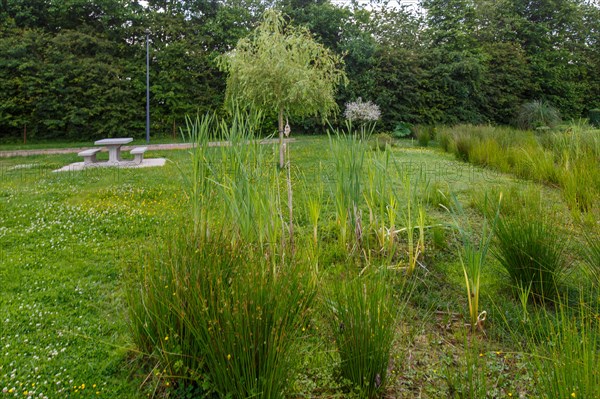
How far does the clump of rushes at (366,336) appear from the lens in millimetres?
1668

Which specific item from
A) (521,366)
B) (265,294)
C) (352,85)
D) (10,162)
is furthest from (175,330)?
(352,85)

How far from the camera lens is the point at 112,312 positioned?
2.46 m

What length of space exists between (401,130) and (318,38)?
473 cm

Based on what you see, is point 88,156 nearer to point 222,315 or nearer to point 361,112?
point 222,315

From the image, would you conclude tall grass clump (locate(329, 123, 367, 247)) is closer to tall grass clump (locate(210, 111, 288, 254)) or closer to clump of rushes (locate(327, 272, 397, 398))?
tall grass clump (locate(210, 111, 288, 254))

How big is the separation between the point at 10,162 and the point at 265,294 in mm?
10073

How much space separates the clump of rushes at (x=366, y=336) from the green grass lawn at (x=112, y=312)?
0.10m

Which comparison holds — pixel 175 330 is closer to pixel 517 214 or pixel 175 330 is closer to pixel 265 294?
pixel 265 294

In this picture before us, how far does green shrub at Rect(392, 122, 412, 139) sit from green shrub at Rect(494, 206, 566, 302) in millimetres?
12575

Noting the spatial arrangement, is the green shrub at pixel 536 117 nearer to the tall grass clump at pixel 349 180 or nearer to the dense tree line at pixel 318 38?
the dense tree line at pixel 318 38

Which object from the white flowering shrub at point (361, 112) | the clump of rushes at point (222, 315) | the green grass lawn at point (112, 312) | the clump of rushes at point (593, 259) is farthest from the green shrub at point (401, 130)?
the clump of rushes at point (222, 315)

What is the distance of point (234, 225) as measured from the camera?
2.29 metres

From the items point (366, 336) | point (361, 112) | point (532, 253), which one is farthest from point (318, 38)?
point (366, 336)

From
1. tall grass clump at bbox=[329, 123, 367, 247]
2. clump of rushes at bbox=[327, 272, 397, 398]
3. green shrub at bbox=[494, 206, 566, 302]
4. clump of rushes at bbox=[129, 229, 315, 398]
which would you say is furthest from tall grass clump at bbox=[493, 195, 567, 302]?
clump of rushes at bbox=[129, 229, 315, 398]
